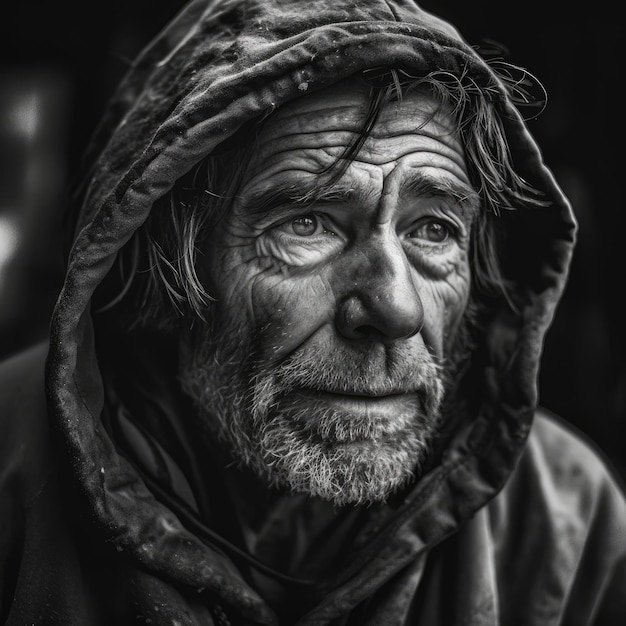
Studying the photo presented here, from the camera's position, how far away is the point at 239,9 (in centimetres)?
155

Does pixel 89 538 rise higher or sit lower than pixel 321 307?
lower

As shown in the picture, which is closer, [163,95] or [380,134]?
[380,134]

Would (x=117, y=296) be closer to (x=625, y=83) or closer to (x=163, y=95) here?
(x=163, y=95)

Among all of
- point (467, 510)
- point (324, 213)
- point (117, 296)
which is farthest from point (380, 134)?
point (467, 510)

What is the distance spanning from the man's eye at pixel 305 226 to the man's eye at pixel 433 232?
0.77ft

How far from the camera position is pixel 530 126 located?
3023 millimetres

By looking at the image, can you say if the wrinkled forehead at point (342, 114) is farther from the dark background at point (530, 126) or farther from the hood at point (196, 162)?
the dark background at point (530, 126)

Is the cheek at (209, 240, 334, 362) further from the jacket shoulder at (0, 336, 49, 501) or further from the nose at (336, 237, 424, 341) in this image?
the jacket shoulder at (0, 336, 49, 501)

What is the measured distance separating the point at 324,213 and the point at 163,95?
0.49m

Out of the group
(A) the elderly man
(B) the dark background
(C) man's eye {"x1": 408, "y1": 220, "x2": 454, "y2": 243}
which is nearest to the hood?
(A) the elderly man

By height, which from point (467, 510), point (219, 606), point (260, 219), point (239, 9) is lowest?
point (219, 606)

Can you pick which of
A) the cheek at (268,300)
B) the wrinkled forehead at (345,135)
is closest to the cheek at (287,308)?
the cheek at (268,300)

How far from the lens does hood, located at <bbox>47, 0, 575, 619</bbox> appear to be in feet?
4.44

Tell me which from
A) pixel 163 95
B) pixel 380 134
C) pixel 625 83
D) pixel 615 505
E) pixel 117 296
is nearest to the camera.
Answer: pixel 380 134
